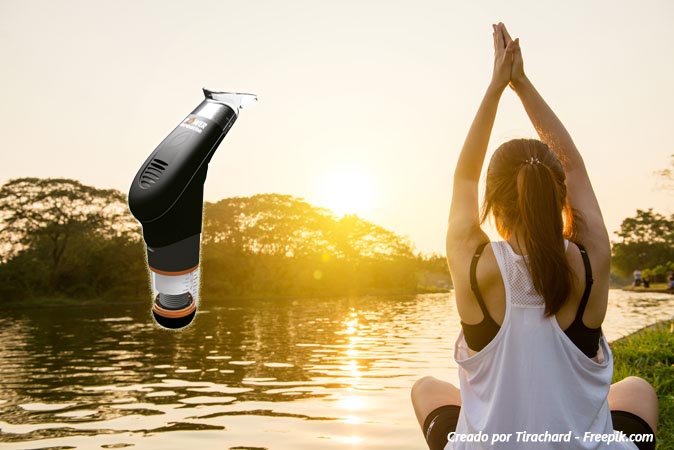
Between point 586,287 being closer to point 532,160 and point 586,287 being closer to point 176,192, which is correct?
point 532,160

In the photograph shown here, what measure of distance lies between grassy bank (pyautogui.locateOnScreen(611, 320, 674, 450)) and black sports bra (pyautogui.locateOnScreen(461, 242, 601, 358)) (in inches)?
117

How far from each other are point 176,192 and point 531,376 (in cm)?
129

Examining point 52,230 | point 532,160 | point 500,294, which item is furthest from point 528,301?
point 52,230

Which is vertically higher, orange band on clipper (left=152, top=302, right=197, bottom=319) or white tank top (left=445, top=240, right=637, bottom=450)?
orange band on clipper (left=152, top=302, right=197, bottom=319)

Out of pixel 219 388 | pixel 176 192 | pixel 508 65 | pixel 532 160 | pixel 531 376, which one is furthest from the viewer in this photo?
pixel 219 388

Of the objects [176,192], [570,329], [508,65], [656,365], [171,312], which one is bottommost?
[656,365]

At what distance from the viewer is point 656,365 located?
7012 millimetres

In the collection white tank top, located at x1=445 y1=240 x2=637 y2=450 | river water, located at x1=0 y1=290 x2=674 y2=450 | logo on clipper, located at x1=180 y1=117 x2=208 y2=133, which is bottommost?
river water, located at x1=0 y1=290 x2=674 y2=450

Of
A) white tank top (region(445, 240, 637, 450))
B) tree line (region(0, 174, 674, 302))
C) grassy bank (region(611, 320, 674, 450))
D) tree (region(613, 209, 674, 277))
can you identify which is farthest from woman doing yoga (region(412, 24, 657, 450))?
tree (region(613, 209, 674, 277))

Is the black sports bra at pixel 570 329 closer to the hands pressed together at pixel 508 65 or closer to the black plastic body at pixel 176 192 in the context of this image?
the hands pressed together at pixel 508 65

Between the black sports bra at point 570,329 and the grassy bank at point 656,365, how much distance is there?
2974 millimetres

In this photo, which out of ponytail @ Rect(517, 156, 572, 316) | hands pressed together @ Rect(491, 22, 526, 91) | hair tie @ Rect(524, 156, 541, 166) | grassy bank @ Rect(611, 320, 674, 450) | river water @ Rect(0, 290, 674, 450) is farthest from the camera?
river water @ Rect(0, 290, 674, 450)

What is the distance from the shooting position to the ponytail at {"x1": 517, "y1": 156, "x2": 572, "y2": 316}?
5.86 ft

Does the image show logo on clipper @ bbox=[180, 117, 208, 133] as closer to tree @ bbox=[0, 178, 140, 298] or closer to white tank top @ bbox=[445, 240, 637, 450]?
white tank top @ bbox=[445, 240, 637, 450]
